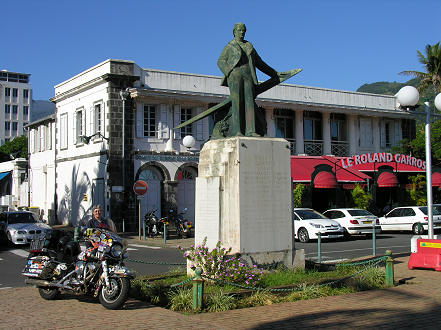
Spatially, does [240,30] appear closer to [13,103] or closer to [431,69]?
[431,69]

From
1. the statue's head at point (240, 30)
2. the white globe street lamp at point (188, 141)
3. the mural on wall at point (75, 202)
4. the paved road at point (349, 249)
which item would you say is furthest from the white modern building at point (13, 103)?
the statue's head at point (240, 30)

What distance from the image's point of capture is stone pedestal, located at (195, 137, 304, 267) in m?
10.5

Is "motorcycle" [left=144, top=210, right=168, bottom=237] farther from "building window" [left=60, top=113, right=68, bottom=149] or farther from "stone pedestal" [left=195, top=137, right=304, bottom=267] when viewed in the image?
"stone pedestal" [left=195, top=137, right=304, bottom=267]

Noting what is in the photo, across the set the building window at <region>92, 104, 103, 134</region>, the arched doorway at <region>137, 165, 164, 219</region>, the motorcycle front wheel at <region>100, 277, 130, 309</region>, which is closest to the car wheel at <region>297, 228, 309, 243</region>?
the arched doorway at <region>137, 165, 164, 219</region>

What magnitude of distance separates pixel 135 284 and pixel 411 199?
28.0 metres

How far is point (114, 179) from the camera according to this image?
29766 mm

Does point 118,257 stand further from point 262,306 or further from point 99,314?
point 262,306

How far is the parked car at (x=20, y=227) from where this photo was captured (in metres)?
22.1

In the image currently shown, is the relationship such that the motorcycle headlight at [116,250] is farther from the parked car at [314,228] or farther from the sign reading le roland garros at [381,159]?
the sign reading le roland garros at [381,159]

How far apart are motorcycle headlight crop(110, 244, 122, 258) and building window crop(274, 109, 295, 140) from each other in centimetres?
2671

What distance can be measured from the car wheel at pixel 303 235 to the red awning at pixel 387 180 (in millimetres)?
11236

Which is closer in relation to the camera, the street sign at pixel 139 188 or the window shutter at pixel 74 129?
the street sign at pixel 139 188

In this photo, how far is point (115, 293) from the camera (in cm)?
873

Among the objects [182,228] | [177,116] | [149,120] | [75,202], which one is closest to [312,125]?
[177,116]
